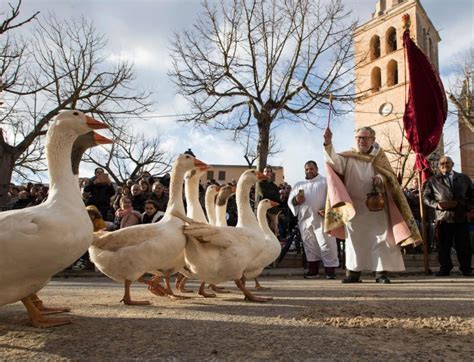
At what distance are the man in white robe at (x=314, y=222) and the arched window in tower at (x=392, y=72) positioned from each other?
111 feet

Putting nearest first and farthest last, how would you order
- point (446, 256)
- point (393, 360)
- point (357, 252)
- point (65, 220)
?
point (393, 360)
point (65, 220)
point (357, 252)
point (446, 256)

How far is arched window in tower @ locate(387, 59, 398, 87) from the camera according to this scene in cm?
3834

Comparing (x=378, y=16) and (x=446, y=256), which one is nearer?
(x=446, y=256)

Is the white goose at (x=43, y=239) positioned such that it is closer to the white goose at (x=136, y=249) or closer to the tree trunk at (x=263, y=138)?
the white goose at (x=136, y=249)

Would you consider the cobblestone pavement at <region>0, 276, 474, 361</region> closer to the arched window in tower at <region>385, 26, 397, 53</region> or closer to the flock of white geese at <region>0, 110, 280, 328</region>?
the flock of white geese at <region>0, 110, 280, 328</region>

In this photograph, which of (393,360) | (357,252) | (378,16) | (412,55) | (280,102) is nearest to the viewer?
(393,360)

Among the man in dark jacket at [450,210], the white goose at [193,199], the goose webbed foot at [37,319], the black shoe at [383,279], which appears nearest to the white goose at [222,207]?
the white goose at [193,199]

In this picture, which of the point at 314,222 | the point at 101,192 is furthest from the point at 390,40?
the point at 101,192

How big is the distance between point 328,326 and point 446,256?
5509 mm

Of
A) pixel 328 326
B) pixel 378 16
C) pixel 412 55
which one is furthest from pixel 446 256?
pixel 378 16

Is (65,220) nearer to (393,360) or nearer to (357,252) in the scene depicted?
(393,360)

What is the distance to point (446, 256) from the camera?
7383mm

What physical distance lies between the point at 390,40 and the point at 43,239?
40526 mm

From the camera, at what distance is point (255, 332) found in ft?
8.68
